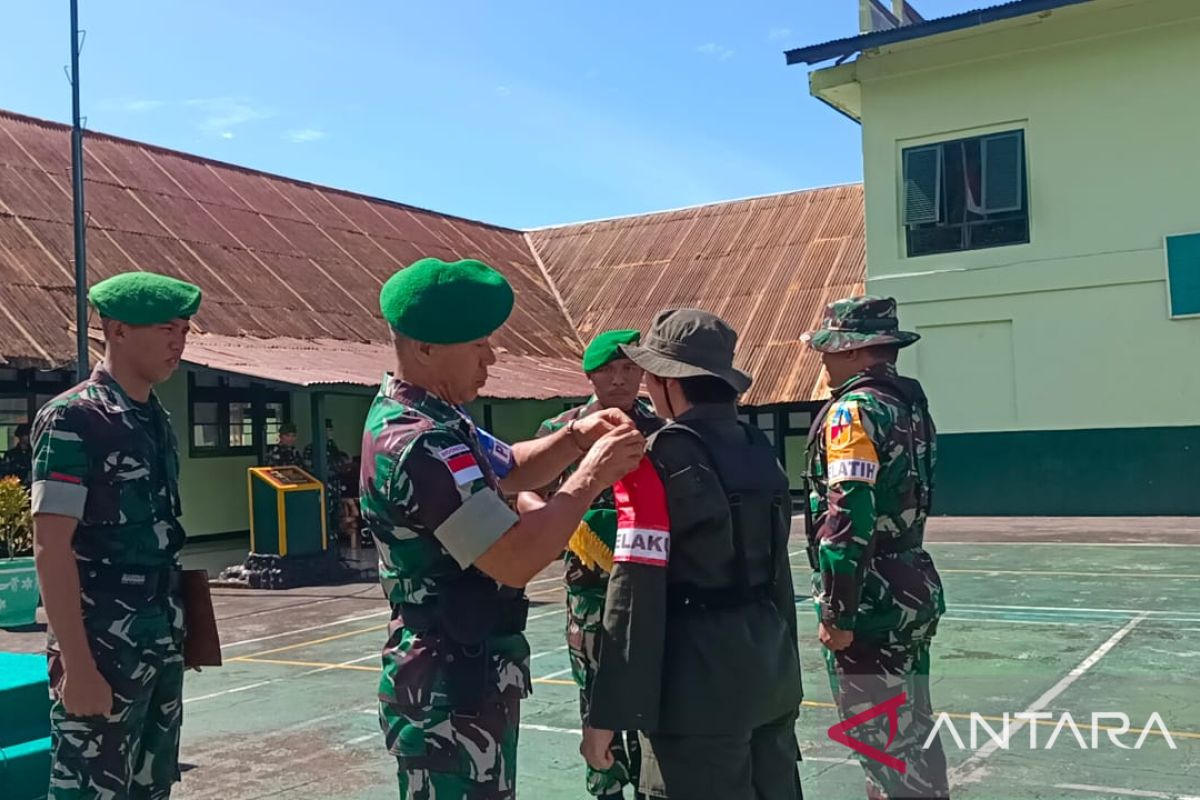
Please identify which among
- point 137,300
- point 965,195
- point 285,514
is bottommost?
point 285,514

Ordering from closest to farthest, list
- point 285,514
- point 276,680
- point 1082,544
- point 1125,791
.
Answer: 1. point 1125,791
2. point 276,680
3. point 285,514
4. point 1082,544

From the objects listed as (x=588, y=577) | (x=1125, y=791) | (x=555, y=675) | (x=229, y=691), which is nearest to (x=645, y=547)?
(x=588, y=577)

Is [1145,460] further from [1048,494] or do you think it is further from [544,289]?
[544,289]

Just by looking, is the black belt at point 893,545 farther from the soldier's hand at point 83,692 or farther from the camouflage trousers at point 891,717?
the soldier's hand at point 83,692

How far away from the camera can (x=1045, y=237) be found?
17.1m

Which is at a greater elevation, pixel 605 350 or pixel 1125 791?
pixel 605 350

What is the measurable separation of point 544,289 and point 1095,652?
18.1 metres

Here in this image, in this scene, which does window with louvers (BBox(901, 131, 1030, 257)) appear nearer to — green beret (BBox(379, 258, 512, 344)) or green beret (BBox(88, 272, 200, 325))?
green beret (BBox(88, 272, 200, 325))

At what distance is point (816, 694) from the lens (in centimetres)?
607

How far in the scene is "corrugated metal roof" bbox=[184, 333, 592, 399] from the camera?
12242mm

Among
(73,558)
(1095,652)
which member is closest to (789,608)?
(73,558)

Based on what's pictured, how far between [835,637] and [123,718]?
81.1 inches

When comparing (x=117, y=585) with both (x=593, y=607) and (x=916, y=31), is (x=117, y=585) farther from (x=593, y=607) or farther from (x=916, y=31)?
(x=916, y=31)

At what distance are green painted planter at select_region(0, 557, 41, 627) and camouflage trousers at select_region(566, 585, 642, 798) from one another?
704 cm
